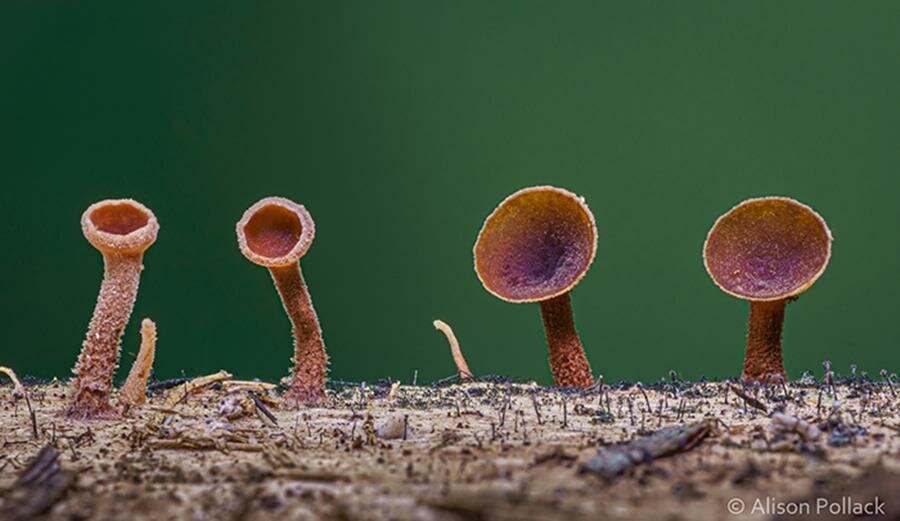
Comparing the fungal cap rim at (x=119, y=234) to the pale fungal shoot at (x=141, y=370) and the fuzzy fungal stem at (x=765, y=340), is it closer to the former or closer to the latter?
the pale fungal shoot at (x=141, y=370)

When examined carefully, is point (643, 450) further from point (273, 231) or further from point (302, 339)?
point (273, 231)

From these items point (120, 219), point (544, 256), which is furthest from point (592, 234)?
point (120, 219)

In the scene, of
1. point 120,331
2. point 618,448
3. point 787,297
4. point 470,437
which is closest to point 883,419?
point 618,448

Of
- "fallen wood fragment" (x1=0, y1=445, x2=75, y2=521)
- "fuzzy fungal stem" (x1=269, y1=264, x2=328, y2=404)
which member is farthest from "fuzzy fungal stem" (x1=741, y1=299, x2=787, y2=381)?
"fallen wood fragment" (x1=0, y1=445, x2=75, y2=521)

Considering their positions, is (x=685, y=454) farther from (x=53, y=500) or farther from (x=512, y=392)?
(x=512, y=392)

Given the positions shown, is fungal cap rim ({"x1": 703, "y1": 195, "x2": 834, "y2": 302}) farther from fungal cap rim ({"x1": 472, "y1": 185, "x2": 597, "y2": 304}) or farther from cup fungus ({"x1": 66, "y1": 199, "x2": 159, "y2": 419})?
cup fungus ({"x1": 66, "y1": 199, "x2": 159, "y2": 419})

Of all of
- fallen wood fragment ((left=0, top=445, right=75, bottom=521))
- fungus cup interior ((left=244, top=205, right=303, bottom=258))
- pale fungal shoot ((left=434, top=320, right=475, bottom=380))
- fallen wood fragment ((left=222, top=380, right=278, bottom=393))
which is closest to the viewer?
fallen wood fragment ((left=0, top=445, right=75, bottom=521))
